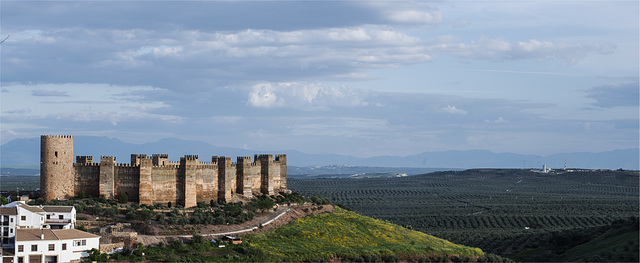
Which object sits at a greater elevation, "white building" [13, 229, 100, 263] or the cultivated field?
"white building" [13, 229, 100, 263]

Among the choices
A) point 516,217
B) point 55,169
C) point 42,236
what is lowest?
point 516,217

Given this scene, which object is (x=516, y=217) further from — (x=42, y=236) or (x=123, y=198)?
(x=42, y=236)

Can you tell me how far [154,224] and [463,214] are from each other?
61.9 m

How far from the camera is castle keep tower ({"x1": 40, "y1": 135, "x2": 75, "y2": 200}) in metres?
56.9

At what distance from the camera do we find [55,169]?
5706cm

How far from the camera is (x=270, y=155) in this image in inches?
2854

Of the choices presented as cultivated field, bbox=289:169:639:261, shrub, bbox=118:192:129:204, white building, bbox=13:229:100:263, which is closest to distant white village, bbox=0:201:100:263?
white building, bbox=13:229:100:263

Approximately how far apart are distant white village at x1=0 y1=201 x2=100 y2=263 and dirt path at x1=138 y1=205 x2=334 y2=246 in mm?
4217

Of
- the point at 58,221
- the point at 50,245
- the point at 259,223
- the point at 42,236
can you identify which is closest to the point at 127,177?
the point at 58,221

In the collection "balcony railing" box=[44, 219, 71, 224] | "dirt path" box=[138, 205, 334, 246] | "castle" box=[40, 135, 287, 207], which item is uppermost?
"castle" box=[40, 135, 287, 207]

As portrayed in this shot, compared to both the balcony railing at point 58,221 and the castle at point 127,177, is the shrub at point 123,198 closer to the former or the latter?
the castle at point 127,177

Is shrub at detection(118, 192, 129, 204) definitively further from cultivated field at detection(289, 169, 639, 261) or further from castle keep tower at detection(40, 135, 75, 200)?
cultivated field at detection(289, 169, 639, 261)

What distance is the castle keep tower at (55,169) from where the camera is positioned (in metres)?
56.9

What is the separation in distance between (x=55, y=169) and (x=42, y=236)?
12.3 m
